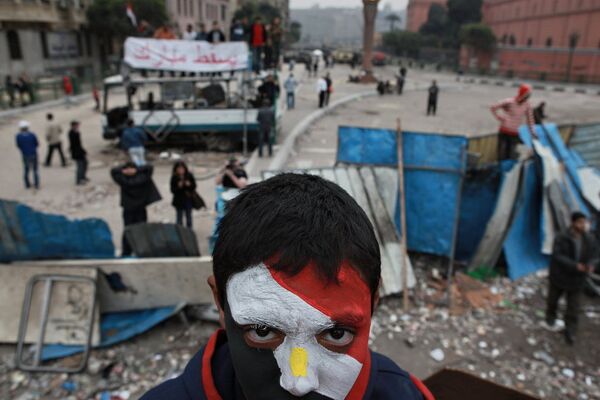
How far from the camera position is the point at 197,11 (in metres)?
51.1

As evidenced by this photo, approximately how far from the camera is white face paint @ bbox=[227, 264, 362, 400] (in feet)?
2.98

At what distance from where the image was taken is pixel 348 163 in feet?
19.5

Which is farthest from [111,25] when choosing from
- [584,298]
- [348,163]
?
[584,298]

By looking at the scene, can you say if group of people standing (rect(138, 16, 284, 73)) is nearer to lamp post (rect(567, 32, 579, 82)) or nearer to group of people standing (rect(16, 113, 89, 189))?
group of people standing (rect(16, 113, 89, 189))

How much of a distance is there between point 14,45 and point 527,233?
30658mm

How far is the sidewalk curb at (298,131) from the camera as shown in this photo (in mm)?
10723

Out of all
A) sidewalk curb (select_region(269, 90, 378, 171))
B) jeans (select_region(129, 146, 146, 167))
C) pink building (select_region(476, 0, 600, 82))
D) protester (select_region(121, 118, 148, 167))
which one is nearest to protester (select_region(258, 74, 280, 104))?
sidewalk curb (select_region(269, 90, 378, 171))

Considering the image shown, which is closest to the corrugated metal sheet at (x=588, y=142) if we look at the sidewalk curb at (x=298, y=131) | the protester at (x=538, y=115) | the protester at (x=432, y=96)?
the protester at (x=538, y=115)

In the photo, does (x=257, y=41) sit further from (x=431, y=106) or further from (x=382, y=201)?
(x=431, y=106)

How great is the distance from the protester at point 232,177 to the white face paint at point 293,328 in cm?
463

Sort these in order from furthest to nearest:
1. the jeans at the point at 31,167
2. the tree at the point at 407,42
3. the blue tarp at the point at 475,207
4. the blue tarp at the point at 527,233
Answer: the tree at the point at 407,42 < the jeans at the point at 31,167 < the blue tarp at the point at 475,207 < the blue tarp at the point at 527,233

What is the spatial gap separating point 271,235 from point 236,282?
0.44 feet

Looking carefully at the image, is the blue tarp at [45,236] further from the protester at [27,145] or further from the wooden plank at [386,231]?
the protester at [27,145]

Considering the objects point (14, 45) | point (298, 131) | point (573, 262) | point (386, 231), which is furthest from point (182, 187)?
point (14, 45)
